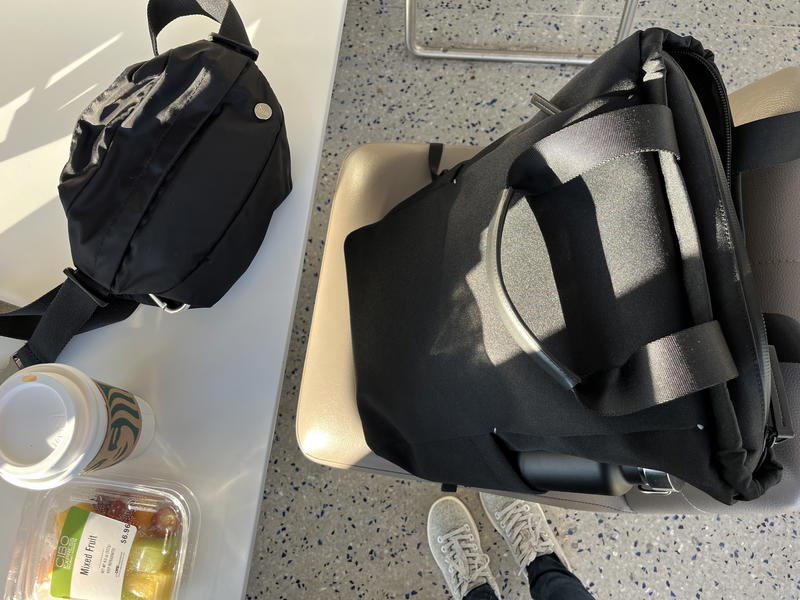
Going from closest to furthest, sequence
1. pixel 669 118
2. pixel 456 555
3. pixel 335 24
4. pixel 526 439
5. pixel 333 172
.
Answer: pixel 669 118 < pixel 526 439 < pixel 335 24 < pixel 456 555 < pixel 333 172

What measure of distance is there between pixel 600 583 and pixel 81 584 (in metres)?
1.07

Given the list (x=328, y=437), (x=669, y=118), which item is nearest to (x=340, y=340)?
(x=328, y=437)

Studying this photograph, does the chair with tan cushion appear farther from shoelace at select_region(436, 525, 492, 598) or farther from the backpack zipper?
shoelace at select_region(436, 525, 492, 598)

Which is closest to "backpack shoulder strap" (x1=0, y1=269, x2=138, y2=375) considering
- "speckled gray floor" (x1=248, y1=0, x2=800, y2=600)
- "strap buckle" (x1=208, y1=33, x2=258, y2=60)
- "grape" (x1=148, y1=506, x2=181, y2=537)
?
"grape" (x1=148, y1=506, x2=181, y2=537)

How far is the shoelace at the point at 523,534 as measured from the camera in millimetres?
1185

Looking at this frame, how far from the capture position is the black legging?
1104 millimetres

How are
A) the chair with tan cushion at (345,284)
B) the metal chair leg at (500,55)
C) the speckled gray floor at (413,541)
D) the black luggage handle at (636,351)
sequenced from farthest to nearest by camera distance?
the metal chair leg at (500,55) → the speckled gray floor at (413,541) → the chair with tan cushion at (345,284) → the black luggage handle at (636,351)

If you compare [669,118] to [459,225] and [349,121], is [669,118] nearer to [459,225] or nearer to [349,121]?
[459,225]

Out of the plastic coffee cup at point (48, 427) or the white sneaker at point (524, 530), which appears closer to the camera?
the plastic coffee cup at point (48, 427)

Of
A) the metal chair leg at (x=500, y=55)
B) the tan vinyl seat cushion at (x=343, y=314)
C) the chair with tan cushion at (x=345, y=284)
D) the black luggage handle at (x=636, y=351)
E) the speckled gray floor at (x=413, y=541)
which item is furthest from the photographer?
the metal chair leg at (x=500, y=55)

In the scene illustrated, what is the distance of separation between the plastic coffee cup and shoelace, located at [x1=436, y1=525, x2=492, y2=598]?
86cm

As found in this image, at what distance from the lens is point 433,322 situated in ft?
2.33

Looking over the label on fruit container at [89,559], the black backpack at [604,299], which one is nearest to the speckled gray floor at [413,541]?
the black backpack at [604,299]

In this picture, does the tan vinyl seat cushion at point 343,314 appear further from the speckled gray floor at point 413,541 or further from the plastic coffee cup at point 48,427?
the speckled gray floor at point 413,541
